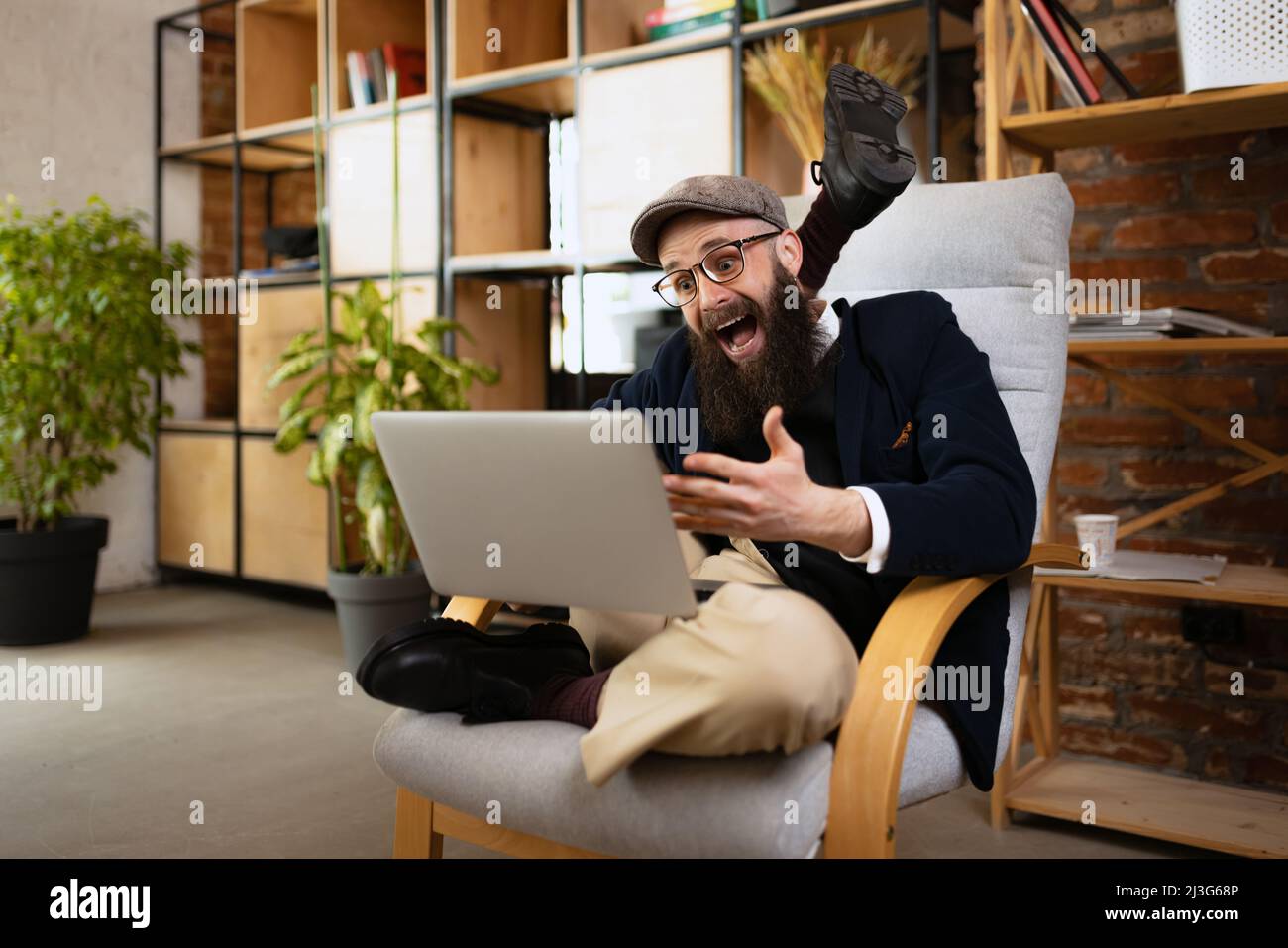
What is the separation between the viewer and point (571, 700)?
4.37 ft

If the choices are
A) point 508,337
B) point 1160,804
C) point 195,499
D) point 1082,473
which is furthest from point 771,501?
point 195,499

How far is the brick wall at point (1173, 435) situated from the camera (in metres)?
2.35

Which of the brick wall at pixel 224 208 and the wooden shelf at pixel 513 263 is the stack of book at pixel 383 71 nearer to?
the wooden shelf at pixel 513 263

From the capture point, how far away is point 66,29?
4.25 meters

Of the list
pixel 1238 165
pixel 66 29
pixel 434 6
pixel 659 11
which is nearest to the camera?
pixel 1238 165

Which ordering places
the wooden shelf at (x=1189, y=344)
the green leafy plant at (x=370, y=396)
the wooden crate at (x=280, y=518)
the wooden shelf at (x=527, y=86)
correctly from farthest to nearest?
the wooden crate at (x=280, y=518)
the wooden shelf at (x=527, y=86)
the green leafy plant at (x=370, y=396)
the wooden shelf at (x=1189, y=344)

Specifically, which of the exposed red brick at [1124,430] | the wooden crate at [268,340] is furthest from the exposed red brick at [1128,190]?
the wooden crate at [268,340]

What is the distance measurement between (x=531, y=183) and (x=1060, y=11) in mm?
2098

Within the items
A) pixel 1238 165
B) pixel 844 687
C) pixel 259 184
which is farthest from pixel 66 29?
pixel 844 687

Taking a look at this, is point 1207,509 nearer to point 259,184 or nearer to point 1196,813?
point 1196,813

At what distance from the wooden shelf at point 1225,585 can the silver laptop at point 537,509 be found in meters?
1.10

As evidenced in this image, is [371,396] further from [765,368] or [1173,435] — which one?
[1173,435]

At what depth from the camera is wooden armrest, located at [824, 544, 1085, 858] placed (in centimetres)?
116

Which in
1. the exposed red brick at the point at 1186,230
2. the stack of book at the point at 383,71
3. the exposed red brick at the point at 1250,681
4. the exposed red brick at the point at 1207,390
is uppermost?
the stack of book at the point at 383,71
